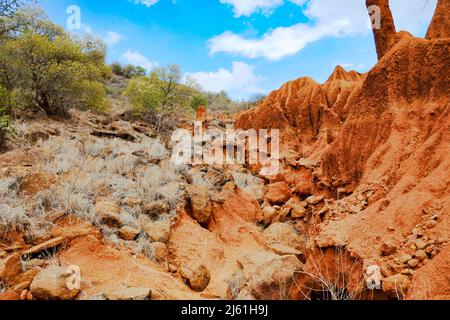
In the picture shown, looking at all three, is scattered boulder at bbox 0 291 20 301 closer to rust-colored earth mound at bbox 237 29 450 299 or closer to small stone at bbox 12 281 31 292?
small stone at bbox 12 281 31 292

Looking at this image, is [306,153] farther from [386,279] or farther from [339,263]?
[386,279]

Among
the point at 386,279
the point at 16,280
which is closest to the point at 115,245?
the point at 16,280

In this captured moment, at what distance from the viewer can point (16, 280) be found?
2975 millimetres

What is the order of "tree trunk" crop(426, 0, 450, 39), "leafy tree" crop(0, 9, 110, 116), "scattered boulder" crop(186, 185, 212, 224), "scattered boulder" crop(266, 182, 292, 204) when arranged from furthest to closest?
"leafy tree" crop(0, 9, 110, 116) → "scattered boulder" crop(266, 182, 292, 204) → "tree trunk" crop(426, 0, 450, 39) → "scattered boulder" crop(186, 185, 212, 224)

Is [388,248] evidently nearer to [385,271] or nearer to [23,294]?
[385,271]

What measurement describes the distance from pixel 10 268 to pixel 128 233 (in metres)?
1.48

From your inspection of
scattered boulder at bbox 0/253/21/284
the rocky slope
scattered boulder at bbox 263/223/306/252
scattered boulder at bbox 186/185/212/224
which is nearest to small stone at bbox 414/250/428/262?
the rocky slope

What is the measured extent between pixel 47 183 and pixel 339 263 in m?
4.30

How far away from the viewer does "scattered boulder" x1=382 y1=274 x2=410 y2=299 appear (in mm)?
2830

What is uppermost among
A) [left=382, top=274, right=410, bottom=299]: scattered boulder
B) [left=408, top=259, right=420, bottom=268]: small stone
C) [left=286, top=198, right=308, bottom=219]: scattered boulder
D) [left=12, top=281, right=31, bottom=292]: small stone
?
[left=286, top=198, right=308, bottom=219]: scattered boulder

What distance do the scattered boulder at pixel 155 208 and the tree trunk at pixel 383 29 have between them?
6.06 meters

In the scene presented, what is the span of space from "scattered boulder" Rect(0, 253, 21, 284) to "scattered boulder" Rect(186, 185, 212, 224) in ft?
9.24

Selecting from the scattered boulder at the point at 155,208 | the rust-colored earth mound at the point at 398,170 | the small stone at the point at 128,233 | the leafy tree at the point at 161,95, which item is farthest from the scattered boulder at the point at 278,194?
the leafy tree at the point at 161,95

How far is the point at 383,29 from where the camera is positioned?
7.19 meters
